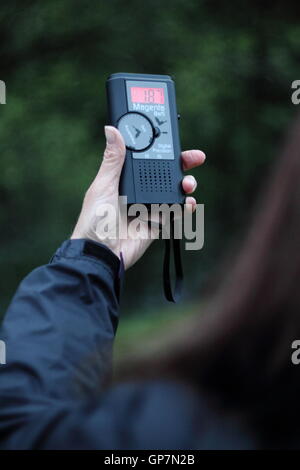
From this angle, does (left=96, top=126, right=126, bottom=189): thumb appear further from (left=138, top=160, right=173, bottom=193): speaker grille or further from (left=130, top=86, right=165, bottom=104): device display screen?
(left=130, top=86, right=165, bottom=104): device display screen

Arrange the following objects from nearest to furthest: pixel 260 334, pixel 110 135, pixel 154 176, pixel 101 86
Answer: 1. pixel 260 334
2. pixel 110 135
3. pixel 154 176
4. pixel 101 86

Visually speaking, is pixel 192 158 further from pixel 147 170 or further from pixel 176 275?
pixel 176 275

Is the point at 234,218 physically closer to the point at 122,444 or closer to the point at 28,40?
the point at 28,40

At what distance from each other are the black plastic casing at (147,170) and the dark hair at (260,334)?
860 millimetres

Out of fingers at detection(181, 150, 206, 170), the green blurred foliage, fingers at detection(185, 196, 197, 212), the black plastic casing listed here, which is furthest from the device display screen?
the green blurred foliage

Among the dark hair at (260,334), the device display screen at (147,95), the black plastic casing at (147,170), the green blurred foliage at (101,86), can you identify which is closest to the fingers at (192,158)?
the black plastic casing at (147,170)

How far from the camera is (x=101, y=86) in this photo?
525 centimetres

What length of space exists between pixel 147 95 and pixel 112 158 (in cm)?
23

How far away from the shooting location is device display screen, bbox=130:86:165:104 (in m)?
1.67

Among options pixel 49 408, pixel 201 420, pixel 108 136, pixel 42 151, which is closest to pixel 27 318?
pixel 49 408

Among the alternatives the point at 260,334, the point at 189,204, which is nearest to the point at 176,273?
the point at 189,204

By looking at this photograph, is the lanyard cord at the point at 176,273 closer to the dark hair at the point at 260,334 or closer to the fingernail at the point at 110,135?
the fingernail at the point at 110,135

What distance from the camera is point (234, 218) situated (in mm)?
5723

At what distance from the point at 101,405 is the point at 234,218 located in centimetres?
504
